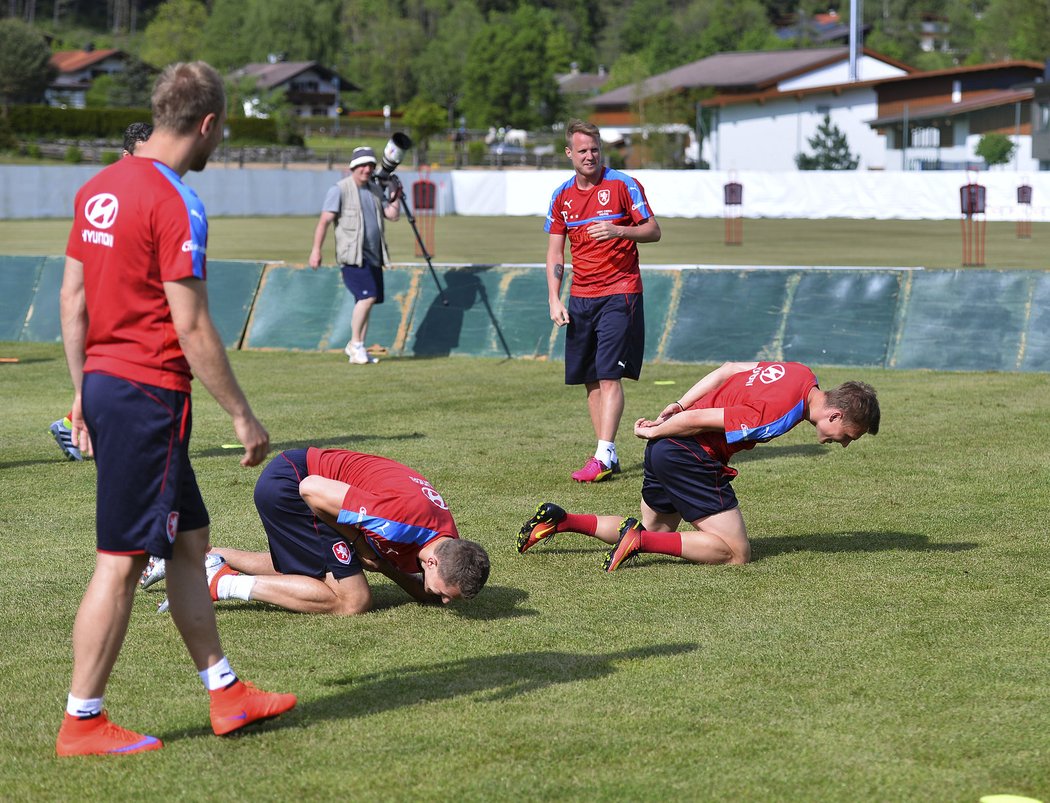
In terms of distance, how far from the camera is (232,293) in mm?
15492

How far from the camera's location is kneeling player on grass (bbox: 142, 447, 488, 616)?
5.29 meters

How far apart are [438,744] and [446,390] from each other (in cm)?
802

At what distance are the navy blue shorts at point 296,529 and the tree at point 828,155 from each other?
208 feet

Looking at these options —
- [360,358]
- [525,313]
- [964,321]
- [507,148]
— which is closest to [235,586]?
[360,358]

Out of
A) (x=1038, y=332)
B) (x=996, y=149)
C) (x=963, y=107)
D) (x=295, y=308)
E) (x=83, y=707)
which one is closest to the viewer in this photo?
(x=83, y=707)

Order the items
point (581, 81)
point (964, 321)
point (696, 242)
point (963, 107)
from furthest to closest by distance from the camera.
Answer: point (581, 81), point (963, 107), point (696, 242), point (964, 321)

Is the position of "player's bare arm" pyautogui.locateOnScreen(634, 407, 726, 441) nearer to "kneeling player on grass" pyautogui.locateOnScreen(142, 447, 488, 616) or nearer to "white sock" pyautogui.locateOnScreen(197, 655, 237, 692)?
"kneeling player on grass" pyautogui.locateOnScreen(142, 447, 488, 616)

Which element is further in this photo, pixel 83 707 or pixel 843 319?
pixel 843 319

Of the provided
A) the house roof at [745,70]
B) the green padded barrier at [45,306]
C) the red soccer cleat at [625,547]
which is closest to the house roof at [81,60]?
the house roof at [745,70]

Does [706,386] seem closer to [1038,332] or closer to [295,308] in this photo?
[1038,332]

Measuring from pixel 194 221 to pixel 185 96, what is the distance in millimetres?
358

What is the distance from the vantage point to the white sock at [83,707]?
165 inches

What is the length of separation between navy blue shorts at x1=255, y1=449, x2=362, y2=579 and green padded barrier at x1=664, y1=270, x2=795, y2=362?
8.04m

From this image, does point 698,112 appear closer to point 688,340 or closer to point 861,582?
point 688,340
